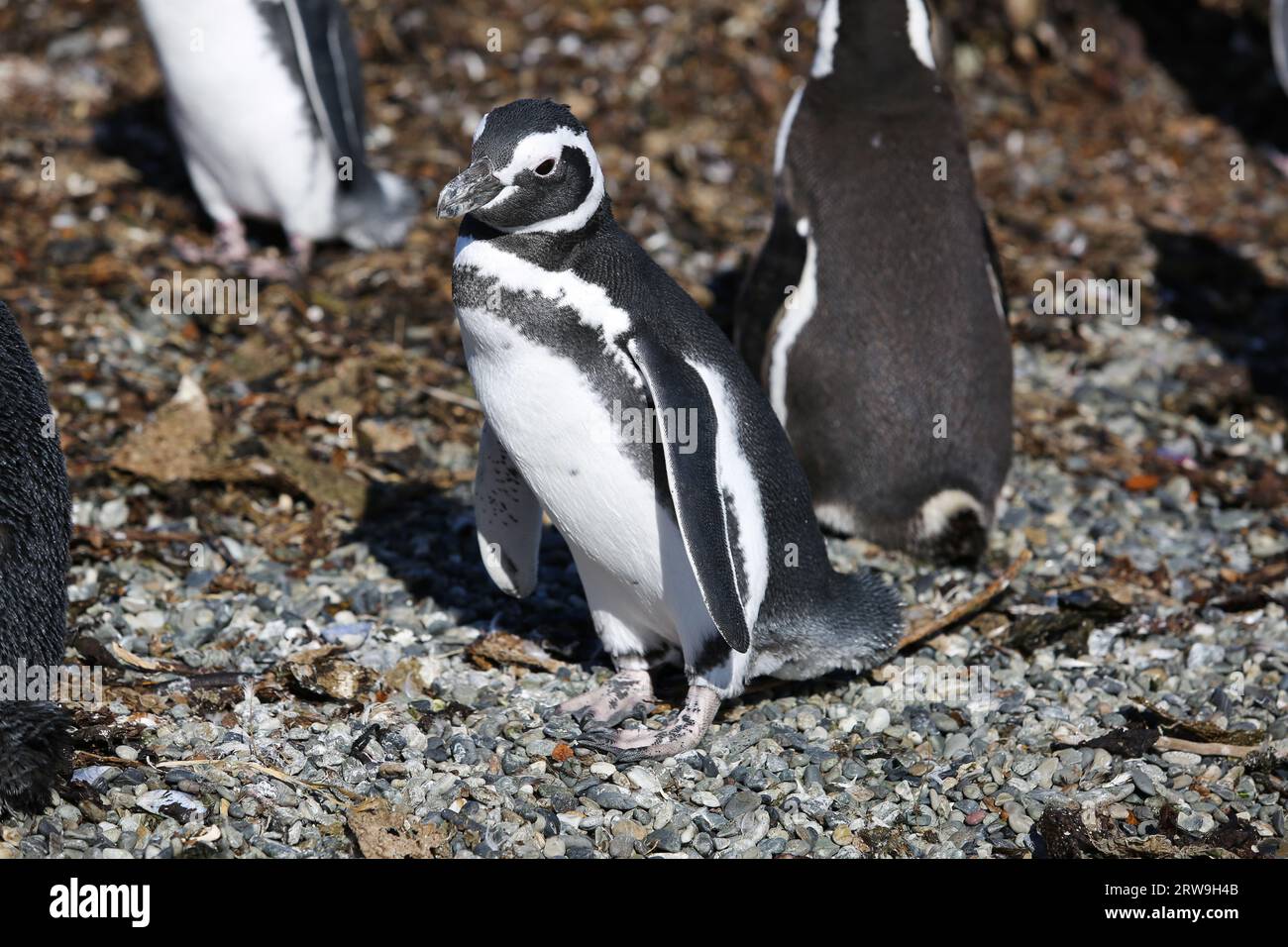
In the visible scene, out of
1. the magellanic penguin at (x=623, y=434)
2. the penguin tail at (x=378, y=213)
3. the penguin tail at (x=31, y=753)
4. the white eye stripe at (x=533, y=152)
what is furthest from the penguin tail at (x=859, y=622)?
the penguin tail at (x=378, y=213)

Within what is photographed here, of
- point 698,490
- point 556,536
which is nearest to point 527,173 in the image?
point 698,490

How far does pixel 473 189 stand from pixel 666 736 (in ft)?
4.42

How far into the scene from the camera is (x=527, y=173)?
3.16 meters

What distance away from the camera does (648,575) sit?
349cm

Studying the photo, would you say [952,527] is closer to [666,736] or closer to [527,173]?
[666,736]

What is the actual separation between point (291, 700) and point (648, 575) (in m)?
0.93

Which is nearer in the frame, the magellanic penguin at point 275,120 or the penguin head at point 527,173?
the penguin head at point 527,173

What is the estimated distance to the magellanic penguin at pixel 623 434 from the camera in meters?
3.25

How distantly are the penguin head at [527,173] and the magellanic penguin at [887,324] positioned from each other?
5.23ft

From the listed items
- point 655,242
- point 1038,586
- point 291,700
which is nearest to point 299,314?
point 655,242

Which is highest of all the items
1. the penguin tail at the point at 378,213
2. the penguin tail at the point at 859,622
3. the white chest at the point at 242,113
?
the white chest at the point at 242,113

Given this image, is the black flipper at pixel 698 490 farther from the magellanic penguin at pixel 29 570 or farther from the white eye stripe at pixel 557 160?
the magellanic penguin at pixel 29 570
